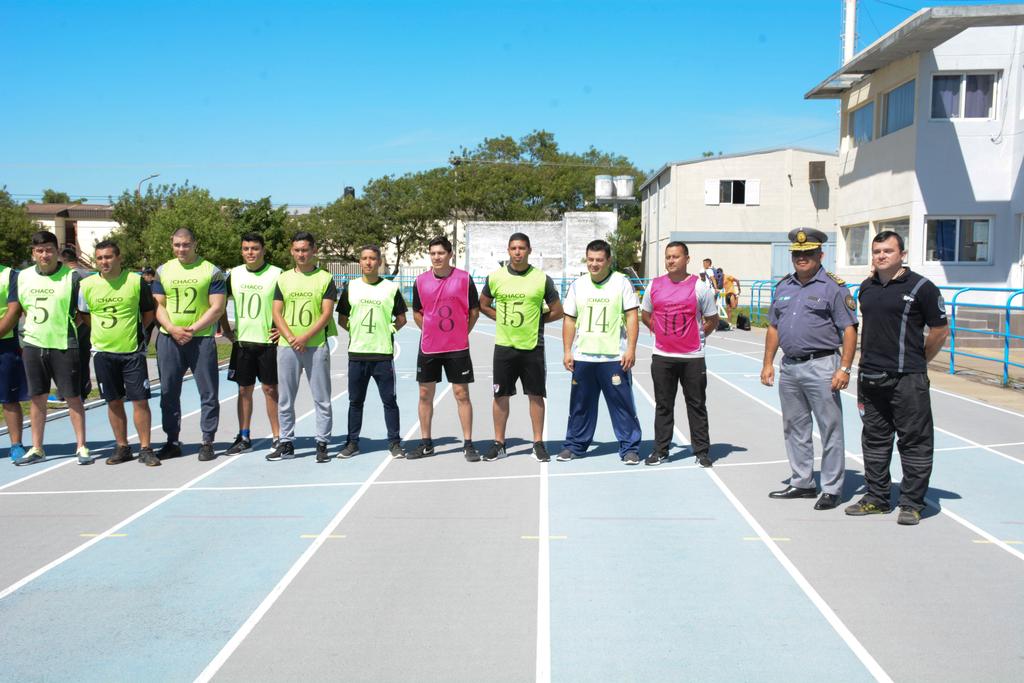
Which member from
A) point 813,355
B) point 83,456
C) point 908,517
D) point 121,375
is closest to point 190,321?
point 121,375

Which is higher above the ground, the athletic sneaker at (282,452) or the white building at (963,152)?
the white building at (963,152)

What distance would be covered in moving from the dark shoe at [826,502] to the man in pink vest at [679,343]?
144 cm

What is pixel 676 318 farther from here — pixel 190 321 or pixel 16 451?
pixel 16 451

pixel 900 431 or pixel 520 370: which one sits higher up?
pixel 520 370

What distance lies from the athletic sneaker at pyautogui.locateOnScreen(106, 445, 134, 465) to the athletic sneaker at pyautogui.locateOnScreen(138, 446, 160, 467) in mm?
182

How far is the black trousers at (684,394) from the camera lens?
7934mm

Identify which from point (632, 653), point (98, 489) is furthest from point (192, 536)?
point (632, 653)

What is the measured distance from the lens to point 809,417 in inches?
269

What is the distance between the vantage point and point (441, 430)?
9.99 meters

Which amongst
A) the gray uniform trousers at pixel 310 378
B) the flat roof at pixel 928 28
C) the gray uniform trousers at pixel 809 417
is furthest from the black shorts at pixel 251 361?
the flat roof at pixel 928 28

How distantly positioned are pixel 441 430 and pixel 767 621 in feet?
19.2

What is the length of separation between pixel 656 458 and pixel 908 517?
2.35 meters

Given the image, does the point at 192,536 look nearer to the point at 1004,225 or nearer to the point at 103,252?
the point at 103,252

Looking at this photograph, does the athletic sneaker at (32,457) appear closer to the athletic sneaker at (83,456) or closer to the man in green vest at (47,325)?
the man in green vest at (47,325)
